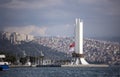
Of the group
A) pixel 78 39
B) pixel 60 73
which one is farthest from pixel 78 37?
pixel 60 73

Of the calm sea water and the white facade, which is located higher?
the white facade

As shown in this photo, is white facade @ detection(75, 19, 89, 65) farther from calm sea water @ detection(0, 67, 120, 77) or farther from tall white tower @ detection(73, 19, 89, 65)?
calm sea water @ detection(0, 67, 120, 77)

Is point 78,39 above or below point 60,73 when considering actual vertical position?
above

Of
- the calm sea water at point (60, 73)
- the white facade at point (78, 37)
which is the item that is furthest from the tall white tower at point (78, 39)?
the calm sea water at point (60, 73)

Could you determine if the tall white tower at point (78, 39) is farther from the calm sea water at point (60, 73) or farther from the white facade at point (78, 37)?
the calm sea water at point (60, 73)

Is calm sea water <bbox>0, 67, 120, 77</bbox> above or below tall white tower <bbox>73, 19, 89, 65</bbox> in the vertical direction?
below

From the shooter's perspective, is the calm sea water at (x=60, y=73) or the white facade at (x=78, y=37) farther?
the white facade at (x=78, y=37)

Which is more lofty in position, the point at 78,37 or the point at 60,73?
the point at 78,37

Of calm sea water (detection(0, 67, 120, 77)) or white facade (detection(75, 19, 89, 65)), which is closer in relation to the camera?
calm sea water (detection(0, 67, 120, 77))

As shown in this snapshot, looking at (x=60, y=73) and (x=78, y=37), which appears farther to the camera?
(x=78, y=37)

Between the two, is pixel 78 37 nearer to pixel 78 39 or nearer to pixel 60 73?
pixel 78 39

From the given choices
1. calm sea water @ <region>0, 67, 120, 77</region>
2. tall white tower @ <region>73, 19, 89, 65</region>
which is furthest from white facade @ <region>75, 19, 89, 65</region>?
calm sea water @ <region>0, 67, 120, 77</region>

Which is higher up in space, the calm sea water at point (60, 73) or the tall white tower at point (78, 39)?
the tall white tower at point (78, 39)
